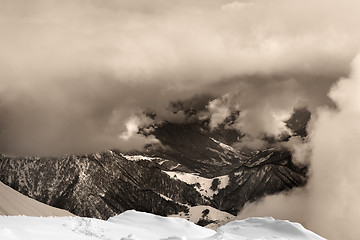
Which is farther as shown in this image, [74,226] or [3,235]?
[74,226]

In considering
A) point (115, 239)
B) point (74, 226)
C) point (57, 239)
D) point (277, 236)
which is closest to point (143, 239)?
point (115, 239)

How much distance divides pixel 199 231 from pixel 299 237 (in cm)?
1187

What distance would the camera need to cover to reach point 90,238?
44.5 m

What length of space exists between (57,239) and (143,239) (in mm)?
11829

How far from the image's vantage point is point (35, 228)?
42.4m

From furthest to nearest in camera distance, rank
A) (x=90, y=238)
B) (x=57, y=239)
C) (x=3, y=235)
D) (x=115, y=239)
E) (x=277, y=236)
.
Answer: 1. (x=277, y=236)
2. (x=115, y=239)
3. (x=90, y=238)
4. (x=57, y=239)
5. (x=3, y=235)

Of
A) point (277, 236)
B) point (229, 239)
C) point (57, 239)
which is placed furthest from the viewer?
point (277, 236)

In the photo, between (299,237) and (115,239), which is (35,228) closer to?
(115,239)

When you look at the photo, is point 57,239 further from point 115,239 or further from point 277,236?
point 277,236

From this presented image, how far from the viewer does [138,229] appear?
5503cm

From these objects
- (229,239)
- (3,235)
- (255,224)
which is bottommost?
(3,235)

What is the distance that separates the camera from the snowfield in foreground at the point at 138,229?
1682 inches

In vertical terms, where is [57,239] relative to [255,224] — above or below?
below

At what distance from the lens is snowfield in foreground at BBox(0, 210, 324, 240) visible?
140 ft
